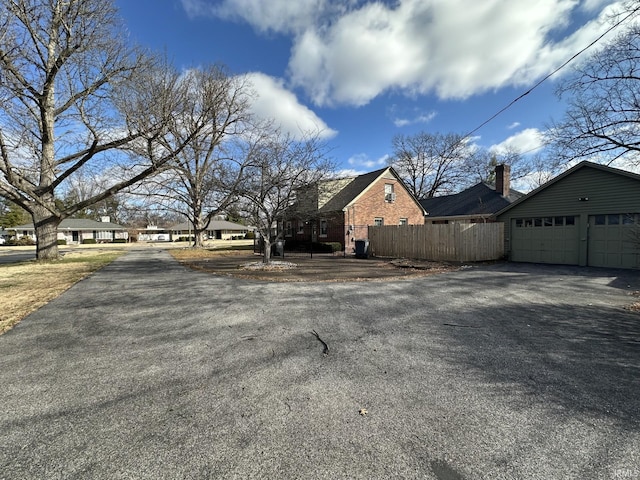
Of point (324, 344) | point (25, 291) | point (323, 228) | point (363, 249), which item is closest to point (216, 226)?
point (323, 228)

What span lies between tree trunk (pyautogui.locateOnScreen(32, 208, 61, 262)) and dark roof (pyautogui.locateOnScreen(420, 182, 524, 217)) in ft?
89.8

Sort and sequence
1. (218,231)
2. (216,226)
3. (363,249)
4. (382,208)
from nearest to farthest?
(363,249)
(382,208)
(216,226)
(218,231)

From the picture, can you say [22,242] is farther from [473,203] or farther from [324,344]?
[473,203]

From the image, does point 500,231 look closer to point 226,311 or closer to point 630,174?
point 630,174

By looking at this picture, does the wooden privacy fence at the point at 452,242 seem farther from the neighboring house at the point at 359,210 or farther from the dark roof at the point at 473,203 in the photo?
the dark roof at the point at 473,203

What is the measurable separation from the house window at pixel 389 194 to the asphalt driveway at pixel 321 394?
64.0ft

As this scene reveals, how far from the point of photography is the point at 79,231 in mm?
50531

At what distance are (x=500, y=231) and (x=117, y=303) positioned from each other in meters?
17.7

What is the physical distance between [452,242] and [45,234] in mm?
22654

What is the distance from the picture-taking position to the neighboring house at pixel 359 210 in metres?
22.8

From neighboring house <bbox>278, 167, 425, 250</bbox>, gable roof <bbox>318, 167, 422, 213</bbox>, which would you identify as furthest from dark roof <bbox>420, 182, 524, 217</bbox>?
gable roof <bbox>318, 167, 422, 213</bbox>

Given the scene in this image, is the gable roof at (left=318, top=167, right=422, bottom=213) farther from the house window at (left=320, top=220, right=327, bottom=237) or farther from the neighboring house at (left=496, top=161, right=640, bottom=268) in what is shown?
the neighboring house at (left=496, top=161, right=640, bottom=268)

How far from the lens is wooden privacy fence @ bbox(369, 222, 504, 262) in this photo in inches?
631

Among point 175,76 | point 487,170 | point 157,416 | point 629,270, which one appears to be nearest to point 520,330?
point 157,416
